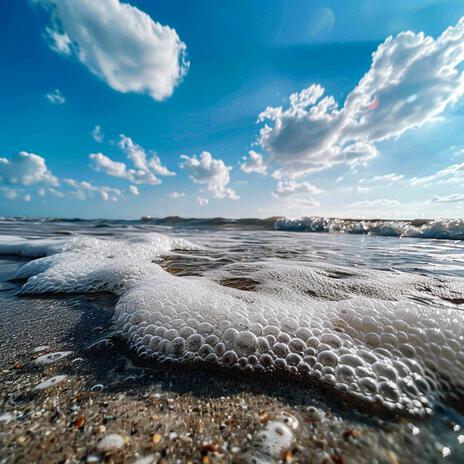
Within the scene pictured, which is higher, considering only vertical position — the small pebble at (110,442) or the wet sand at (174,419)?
the small pebble at (110,442)

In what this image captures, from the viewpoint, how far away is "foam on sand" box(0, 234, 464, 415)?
89 centimetres

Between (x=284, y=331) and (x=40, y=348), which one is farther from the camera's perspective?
(x=284, y=331)

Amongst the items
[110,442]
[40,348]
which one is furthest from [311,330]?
[40,348]

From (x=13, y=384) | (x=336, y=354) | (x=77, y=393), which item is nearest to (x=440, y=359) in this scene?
(x=336, y=354)

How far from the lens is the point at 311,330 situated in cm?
116

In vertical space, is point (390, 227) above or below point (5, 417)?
above

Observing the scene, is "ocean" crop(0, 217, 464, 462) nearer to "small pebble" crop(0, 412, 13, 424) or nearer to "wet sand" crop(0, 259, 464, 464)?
"wet sand" crop(0, 259, 464, 464)

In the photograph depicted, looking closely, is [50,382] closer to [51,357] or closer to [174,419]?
[51,357]

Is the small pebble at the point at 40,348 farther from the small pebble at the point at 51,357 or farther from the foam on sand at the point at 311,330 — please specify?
the foam on sand at the point at 311,330

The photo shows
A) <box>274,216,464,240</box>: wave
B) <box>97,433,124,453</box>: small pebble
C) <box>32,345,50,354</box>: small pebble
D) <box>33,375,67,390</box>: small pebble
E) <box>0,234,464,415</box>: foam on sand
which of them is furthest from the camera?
<box>274,216,464,240</box>: wave

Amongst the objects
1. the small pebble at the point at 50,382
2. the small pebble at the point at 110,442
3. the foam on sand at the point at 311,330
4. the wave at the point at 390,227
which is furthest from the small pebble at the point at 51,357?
the wave at the point at 390,227

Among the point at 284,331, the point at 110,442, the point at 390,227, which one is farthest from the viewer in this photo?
the point at 390,227

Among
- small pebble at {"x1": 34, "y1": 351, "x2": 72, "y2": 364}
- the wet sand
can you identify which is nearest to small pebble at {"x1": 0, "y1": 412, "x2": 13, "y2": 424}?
the wet sand

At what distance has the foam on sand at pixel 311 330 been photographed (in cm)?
89
